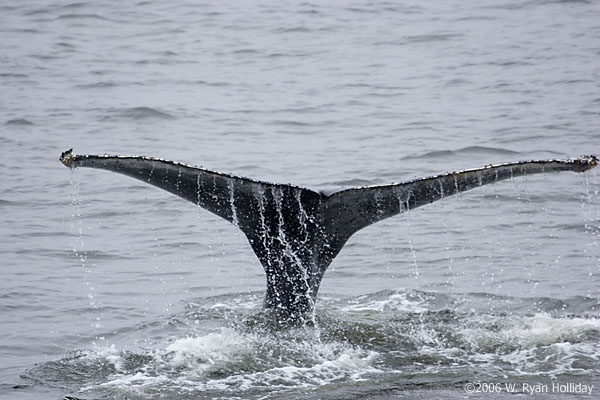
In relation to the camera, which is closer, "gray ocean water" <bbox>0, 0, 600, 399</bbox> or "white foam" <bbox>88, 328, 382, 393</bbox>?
"white foam" <bbox>88, 328, 382, 393</bbox>

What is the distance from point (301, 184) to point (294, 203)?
6421mm

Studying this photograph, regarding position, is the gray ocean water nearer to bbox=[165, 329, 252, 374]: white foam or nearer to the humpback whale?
bbox=[165, 329, 252, 374]: white foam

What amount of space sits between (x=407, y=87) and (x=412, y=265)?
933cm

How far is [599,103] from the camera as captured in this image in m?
15.8

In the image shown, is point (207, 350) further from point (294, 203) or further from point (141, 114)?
point (141, 114)

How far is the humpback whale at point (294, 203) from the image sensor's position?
5566 mm

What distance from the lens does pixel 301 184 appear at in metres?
12.3

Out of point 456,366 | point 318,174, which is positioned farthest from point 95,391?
point 318,174

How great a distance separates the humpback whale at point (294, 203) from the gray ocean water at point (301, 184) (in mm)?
364

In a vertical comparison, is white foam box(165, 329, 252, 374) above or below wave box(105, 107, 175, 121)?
below

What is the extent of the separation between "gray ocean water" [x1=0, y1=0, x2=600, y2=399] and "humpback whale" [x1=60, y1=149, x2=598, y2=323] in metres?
0.36

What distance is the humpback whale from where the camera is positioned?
5566 millimetres

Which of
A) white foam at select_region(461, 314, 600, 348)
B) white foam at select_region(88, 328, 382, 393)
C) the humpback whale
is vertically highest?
the humpback whale

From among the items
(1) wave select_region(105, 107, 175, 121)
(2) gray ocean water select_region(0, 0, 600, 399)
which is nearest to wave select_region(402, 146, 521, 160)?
(2) gray ocean water select_region(0, 0, 600, 399)
